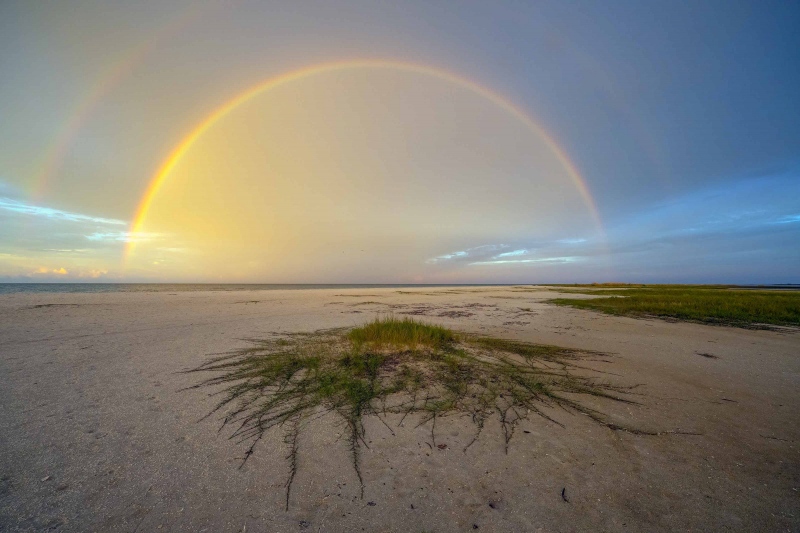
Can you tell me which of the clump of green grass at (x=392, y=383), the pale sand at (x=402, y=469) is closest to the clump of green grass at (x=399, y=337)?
the clump of green grass at (x=392, y=383)

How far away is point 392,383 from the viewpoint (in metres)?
6.21

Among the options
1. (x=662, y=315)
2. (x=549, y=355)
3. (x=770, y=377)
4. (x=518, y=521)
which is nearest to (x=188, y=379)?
(x=518, y=521)

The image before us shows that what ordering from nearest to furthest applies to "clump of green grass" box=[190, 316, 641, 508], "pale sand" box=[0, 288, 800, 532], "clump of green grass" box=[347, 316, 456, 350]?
"pale sand" box=[0, 288, 800, 532]
"clump of green grass" box=[190, 316, 641, 508]
"clump of green grass" box=[347, 316, 456, 350]

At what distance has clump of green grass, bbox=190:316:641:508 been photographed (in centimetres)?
480

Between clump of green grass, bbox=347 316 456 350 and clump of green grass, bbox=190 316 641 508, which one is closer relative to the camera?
clump of green grass, bbox=190 316 641 508

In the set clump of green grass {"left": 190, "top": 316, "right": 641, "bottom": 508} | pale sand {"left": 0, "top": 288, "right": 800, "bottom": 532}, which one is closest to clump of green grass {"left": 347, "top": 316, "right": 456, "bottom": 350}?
clump of green grass {"left": 190, "top": 316, "right": 641, "bottom": 508}

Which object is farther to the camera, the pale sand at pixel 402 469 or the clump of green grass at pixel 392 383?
the clump of green grass at pixel 392 383

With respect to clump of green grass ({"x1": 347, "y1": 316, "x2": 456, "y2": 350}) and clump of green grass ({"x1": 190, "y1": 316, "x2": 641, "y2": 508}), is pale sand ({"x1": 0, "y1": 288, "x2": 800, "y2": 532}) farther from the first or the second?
clump of green grass ({"x1": 347, "y1": 316, "x2": 456, "y2": 350})

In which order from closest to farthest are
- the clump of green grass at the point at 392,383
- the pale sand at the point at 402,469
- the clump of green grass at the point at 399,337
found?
→ the pale sand at the point at 402,469
the clump of green grass at the point at 392,383
the clump of green grass at the point at 399,337

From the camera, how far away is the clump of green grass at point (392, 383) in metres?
4.80

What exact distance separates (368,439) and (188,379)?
4.75 meters

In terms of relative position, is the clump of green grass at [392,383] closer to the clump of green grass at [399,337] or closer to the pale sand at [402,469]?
the clump of green grass at [399,337]

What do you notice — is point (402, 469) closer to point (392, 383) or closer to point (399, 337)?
point (392, 383)

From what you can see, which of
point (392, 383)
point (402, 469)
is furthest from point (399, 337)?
point (402, 469)
